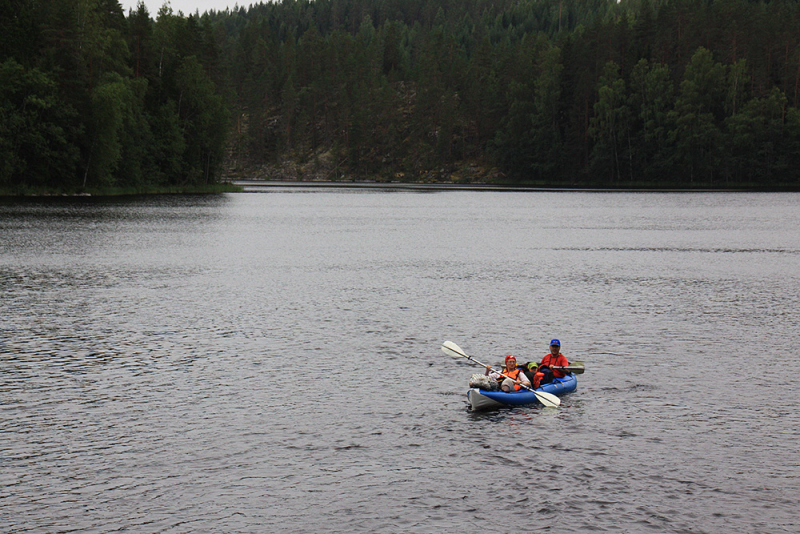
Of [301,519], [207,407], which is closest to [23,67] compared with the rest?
[207,407]

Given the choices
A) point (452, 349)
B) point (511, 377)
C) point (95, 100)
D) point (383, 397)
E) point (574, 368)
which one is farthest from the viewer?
point (95, 100)

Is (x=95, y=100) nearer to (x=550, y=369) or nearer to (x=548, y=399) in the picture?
(x=550, y=369)

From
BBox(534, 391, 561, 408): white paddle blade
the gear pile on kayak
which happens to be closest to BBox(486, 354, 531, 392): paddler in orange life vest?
the gear pile on kayak

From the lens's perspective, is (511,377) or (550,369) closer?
(511,377)

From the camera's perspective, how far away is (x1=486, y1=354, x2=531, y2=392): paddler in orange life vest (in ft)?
78.4

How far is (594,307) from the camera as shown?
42.2 m

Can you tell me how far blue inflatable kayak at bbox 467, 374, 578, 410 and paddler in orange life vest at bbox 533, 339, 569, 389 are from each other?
0.59 ft

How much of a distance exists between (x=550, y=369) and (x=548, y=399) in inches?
74.4

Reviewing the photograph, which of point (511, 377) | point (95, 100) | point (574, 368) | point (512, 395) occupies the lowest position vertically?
point (512, 395)

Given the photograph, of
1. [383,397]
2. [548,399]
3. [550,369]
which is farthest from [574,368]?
[383,397]

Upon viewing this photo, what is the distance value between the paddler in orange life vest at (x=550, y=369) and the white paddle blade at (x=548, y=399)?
0.82 m

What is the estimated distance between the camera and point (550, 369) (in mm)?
25500

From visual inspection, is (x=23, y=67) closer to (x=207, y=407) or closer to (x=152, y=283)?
(x=152, y=283)

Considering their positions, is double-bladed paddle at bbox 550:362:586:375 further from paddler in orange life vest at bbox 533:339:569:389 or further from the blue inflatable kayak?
the blue inflatable kayak
